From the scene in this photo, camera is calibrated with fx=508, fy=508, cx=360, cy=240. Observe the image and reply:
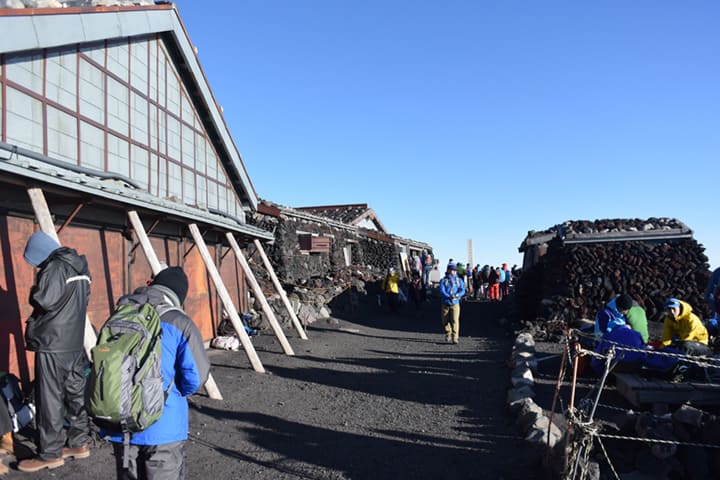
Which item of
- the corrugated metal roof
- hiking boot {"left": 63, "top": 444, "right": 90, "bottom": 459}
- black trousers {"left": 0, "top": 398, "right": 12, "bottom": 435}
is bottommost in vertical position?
hiking boot {"left": 63, "top": 444, "right": 90, "bottom": 459}

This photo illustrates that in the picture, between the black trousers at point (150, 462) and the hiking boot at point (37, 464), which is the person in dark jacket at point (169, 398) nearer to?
the black trousers at point (150, 462)

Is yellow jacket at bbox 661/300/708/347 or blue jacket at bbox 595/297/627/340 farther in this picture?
blue jacket at bbox 595/297/627/340

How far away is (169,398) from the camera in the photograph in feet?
9.84

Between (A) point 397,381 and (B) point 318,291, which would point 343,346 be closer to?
(A) point 397,381

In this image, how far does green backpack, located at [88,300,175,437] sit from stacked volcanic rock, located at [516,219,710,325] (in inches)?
487

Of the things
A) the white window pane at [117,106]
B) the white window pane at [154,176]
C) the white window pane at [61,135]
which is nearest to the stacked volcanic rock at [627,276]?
the white window pane at [154,176]

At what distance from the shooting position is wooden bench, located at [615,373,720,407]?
19.2ft

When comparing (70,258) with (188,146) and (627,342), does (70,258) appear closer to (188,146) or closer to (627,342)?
(627,342)

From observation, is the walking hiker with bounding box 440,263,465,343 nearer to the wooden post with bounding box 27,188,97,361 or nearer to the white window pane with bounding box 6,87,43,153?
the wooden post with bounding box 27,188,97,361

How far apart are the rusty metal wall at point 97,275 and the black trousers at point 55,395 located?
5.14 feet

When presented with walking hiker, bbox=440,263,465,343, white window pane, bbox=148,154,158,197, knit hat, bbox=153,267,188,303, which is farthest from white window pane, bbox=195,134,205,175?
knit hat, bbox=153,267,188,303

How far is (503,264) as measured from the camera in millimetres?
25391

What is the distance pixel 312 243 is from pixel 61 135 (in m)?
12.5

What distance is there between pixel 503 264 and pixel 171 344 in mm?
23887
